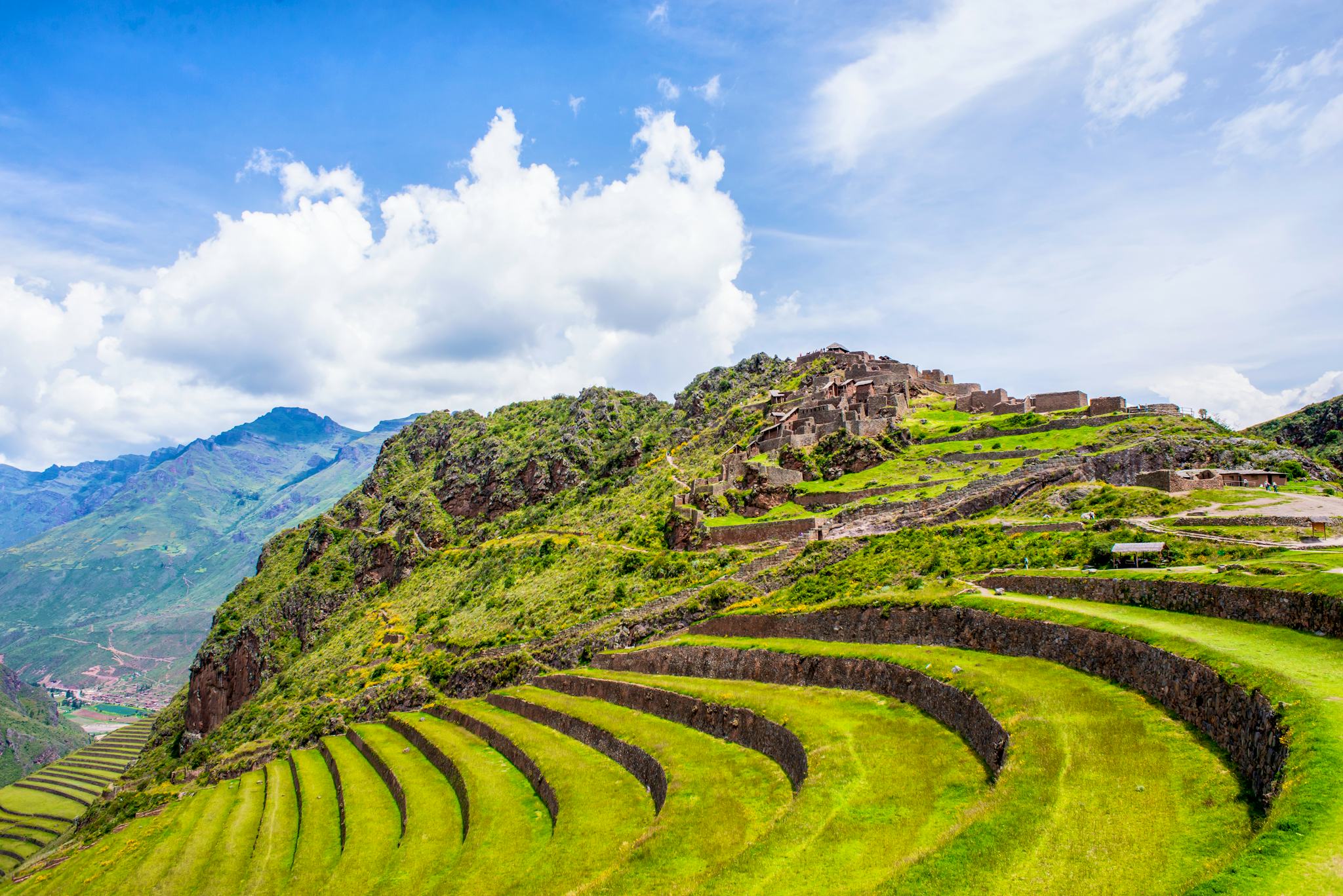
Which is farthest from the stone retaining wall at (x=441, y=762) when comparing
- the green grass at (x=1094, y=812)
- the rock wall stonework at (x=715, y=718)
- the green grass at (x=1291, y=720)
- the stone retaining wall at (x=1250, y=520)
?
the stone retaining wall at (x=1250, y=520)

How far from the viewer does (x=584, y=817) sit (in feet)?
71.3

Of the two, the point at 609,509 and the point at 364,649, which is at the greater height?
the point at 609,509

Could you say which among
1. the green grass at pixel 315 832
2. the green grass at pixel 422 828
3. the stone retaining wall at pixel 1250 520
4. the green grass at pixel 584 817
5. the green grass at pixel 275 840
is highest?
the stone retaining wall at pixel 1250 520

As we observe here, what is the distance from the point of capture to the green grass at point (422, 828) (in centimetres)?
2336

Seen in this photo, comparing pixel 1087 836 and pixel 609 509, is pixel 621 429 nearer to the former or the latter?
pixel 609 509

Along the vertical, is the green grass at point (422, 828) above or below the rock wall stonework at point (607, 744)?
below

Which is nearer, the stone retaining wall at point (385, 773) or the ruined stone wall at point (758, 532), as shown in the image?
the stone retaining wall at point (385, 773)

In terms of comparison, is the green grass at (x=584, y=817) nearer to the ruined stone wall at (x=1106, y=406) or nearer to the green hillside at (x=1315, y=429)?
the ruined stone wall at (x=1106, y=406)

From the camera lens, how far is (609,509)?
79.6 meters

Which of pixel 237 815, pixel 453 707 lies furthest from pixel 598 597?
pixel 237 815

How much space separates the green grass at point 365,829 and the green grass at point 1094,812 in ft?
67.1

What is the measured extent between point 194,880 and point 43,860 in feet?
127

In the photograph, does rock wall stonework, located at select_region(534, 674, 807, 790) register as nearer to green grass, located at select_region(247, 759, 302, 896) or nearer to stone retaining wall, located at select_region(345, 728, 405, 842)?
stone retaining wall, located at select_region(345, 728, 405, 842)

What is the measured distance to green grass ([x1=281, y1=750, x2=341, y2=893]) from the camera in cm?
2970
